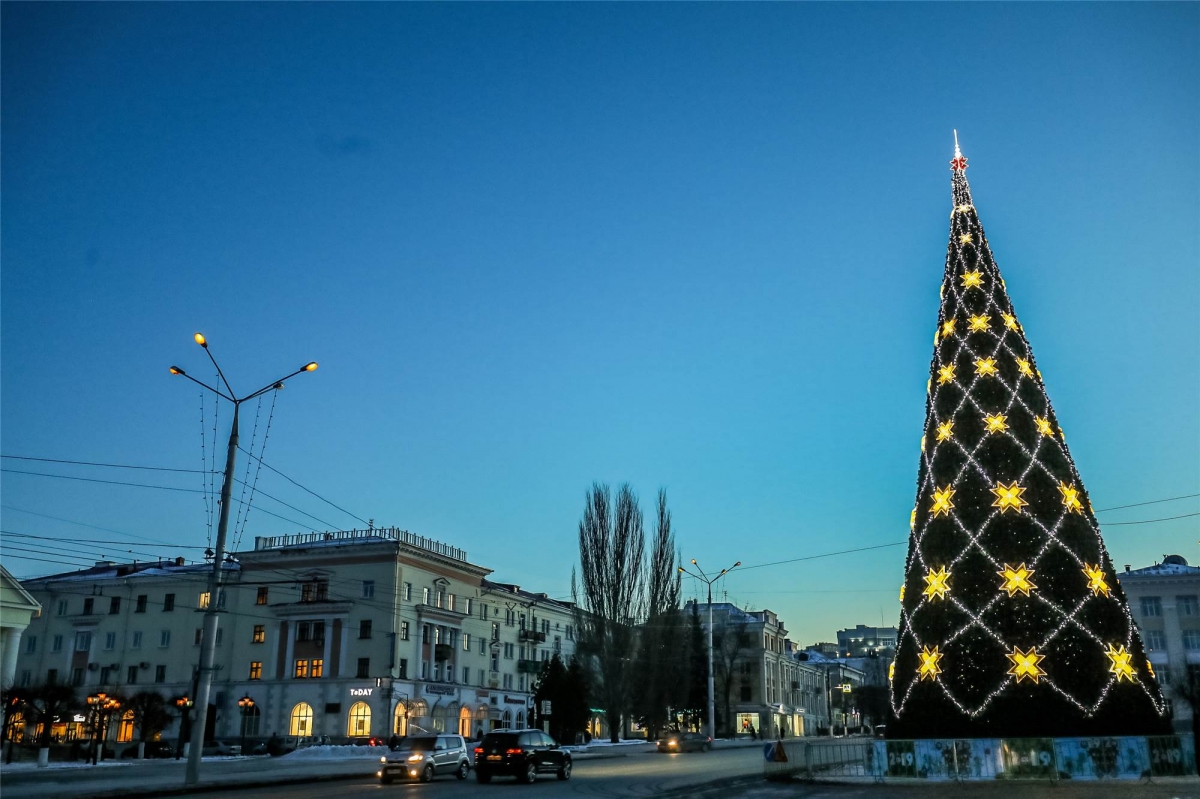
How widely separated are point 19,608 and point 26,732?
31738 mm

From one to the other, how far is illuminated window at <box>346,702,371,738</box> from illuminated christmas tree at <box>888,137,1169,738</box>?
40.2 meters

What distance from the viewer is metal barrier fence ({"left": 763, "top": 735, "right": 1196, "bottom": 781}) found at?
62.5ft

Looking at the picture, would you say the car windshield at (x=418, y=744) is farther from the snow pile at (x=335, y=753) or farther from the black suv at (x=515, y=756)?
the snow pile at (x=335, y=753)

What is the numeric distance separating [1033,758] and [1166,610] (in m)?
58.5

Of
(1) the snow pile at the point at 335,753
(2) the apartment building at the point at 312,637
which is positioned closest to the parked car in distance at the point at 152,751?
(1) the snow pile at the point at 335,753

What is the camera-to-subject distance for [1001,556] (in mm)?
20750

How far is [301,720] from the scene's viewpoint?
184ft

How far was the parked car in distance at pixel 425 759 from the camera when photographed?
26.0 meters

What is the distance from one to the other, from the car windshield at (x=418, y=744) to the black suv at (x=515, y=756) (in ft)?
5.84

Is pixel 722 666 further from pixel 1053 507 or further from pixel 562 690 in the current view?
pixel 1053 507

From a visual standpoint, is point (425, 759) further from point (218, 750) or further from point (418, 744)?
point (218, 750)

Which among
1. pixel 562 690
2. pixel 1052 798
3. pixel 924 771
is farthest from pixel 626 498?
pixel 1052 798

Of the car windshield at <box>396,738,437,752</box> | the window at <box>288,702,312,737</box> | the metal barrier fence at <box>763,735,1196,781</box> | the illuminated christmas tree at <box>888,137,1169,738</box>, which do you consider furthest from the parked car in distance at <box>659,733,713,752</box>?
the illuminated christmas tree at <box>888,137,1169,738</box>

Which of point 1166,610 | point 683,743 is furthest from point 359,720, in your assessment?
point 1166,610
